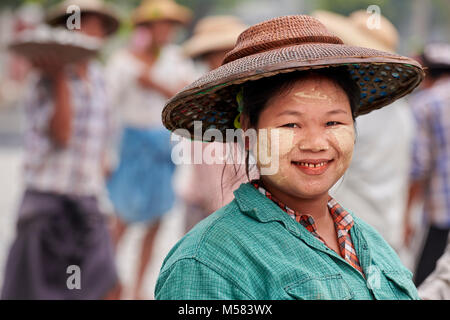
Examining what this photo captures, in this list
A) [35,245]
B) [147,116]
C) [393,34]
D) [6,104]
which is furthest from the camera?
[6,104]

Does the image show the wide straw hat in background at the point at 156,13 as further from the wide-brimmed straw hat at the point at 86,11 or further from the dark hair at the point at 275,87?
the dark hair at the point at 275,87

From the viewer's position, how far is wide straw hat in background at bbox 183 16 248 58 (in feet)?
16.0

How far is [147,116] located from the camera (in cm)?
539

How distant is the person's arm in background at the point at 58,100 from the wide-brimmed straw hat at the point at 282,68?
1.93 m

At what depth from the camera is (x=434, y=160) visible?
452 cm

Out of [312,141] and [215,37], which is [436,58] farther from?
[312,141]

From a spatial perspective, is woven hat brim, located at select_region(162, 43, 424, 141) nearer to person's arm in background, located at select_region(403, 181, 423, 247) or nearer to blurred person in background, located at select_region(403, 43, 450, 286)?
blurred person in background, located at select_region(403, 43, 450, 286)

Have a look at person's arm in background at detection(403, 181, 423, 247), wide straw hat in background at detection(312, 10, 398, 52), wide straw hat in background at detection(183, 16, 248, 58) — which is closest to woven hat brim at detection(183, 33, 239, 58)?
wide straw hat in background at detection(183, 16, 248, 58)

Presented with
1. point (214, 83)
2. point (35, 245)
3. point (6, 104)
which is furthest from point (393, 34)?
point (6, 104)

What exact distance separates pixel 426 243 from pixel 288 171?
122 inches

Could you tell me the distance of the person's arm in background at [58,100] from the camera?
12.2ft

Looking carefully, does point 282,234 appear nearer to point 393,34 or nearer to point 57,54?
point 57,54

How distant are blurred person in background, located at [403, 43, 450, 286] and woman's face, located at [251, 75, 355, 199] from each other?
281 cm

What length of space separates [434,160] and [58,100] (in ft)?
8.75
